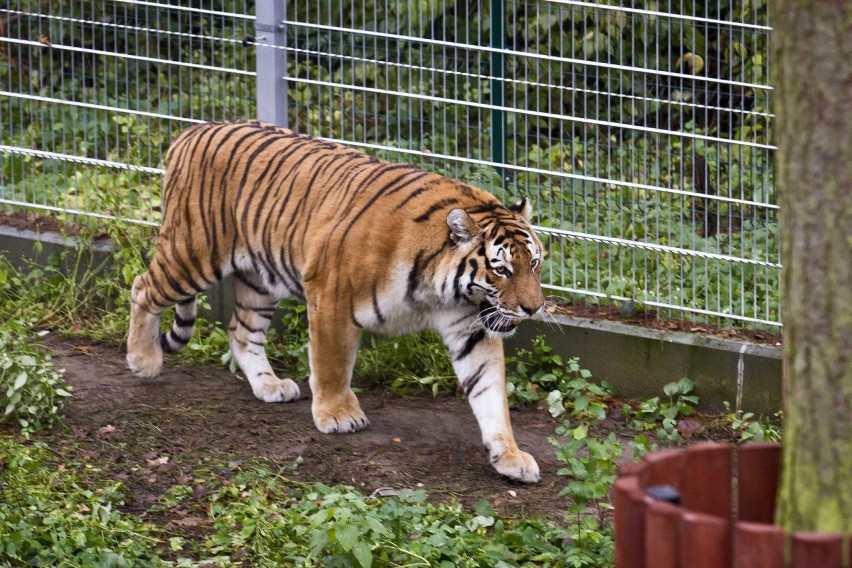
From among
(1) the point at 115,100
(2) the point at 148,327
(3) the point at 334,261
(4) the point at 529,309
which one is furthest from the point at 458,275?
(1) the point at 115,100

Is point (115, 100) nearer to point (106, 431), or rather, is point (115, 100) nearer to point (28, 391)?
point (28, 391)

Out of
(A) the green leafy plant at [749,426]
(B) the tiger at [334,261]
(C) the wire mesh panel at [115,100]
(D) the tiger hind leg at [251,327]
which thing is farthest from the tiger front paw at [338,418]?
(C) the wire mesh panel at [115,100]

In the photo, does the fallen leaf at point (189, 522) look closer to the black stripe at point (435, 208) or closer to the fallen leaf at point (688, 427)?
the black stripe at point (435, 208)

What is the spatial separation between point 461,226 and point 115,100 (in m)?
2.73

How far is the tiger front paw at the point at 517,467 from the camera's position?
5230mm

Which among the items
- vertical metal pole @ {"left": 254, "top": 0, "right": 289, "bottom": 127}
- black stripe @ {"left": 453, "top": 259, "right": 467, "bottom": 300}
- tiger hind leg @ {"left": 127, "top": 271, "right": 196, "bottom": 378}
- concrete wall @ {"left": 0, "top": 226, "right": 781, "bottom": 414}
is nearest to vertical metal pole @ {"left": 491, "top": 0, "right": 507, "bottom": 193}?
concrete wall @ {"left": 0, "top": 226, "right": 781, "bottom": 414}

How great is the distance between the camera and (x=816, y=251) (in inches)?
90.7

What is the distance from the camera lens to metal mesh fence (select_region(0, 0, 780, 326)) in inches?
237

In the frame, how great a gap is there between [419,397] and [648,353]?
41.9 inches

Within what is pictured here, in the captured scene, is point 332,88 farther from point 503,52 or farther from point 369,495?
point 369,495

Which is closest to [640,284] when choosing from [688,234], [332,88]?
[688,234]

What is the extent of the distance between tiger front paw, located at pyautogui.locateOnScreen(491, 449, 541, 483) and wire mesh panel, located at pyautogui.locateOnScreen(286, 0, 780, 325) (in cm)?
126

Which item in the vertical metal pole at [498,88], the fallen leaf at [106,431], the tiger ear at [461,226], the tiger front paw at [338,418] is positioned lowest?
the fallen leaf at [106,431]

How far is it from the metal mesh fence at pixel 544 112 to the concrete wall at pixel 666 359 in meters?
0.18
